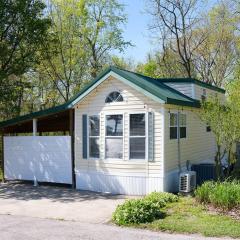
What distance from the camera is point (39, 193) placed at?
15344 millimetres

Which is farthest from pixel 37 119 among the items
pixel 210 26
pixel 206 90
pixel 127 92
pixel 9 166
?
pixel 210 26

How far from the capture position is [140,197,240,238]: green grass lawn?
370 inches

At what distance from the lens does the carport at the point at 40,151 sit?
16.4 metres

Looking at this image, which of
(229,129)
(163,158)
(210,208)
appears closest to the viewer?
(210,208)

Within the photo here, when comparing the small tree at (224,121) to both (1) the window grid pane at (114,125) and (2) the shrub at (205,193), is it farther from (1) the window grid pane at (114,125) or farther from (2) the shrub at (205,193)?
(1) the window grid pane at (114,125)

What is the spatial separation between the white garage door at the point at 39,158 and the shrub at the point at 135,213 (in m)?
6.06

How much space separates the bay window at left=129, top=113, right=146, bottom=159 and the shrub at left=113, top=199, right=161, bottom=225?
3906 millimetres

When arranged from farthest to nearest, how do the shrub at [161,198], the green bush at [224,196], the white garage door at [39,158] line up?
the white garage door at [39,158], the shrub at [161,198], the green bush at [224,196]

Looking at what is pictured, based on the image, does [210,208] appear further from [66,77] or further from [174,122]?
[66,77]

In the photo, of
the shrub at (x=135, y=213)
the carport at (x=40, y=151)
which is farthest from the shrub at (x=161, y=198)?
the carport at (x=40, y=151)

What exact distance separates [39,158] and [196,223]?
891 centimetres

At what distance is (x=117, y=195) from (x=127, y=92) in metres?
3.64

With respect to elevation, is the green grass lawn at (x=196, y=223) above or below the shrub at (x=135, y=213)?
below

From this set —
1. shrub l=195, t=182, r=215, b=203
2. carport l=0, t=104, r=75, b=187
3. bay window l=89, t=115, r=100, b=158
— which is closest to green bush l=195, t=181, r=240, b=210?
shrub l=195, t=182, r=215, b=203
